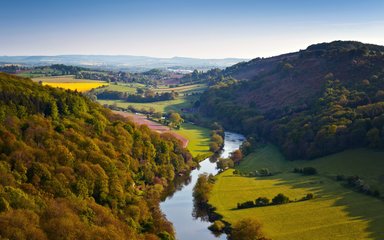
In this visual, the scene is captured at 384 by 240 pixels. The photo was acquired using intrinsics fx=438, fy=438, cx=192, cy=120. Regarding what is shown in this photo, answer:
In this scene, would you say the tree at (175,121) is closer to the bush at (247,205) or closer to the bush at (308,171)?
the bush at (308,171)

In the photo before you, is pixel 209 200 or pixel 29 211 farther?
pixel 209 200

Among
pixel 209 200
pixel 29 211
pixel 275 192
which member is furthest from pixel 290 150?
pixel 29 211

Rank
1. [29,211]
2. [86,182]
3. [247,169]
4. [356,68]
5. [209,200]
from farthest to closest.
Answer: [356,68] < [247,169] < [209,200] < [86,182] < [29,211]

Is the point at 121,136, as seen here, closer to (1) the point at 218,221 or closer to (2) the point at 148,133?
(2) the point at 148,133

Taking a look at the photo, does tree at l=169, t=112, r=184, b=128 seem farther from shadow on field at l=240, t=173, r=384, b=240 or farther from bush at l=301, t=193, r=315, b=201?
bush at l=301, t=193, r=315, b=201

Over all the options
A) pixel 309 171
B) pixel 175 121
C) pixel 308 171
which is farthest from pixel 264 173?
pixel 175 121

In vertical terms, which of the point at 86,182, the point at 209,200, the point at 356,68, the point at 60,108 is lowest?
the point at 209,200
